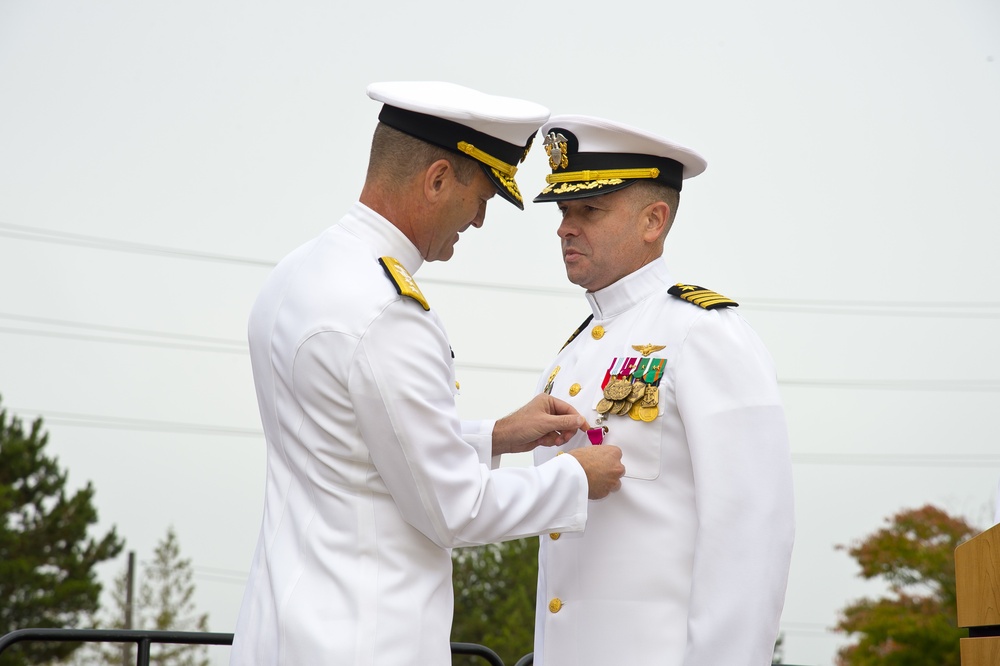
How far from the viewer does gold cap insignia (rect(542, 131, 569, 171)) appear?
3.27 metres

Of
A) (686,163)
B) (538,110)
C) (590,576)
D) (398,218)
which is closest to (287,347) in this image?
(398,218)

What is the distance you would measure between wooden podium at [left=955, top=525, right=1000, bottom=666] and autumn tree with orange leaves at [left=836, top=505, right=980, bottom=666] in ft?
47.3

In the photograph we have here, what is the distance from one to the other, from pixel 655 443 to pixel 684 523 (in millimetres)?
211

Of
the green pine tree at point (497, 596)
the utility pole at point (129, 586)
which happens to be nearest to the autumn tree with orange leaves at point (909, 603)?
the green pine tree at point (497, 596)

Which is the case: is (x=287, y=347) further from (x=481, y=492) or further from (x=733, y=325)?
(x=733, y=325)

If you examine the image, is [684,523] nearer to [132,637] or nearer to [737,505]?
[737,505]

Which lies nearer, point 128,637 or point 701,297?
point 701,297

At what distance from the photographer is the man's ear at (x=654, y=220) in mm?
3238

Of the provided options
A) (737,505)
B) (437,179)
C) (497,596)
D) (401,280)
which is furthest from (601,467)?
(497,596)

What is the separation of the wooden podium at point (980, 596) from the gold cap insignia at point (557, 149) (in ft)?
4.69

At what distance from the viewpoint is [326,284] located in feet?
8.33

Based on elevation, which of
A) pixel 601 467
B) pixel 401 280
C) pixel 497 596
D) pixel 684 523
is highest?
pixel 497 596

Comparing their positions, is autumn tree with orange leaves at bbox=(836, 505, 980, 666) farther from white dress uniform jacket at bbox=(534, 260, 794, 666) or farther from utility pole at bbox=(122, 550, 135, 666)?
utility pole at bbox=(122, 550, 135, 666)

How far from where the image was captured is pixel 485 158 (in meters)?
2.69
